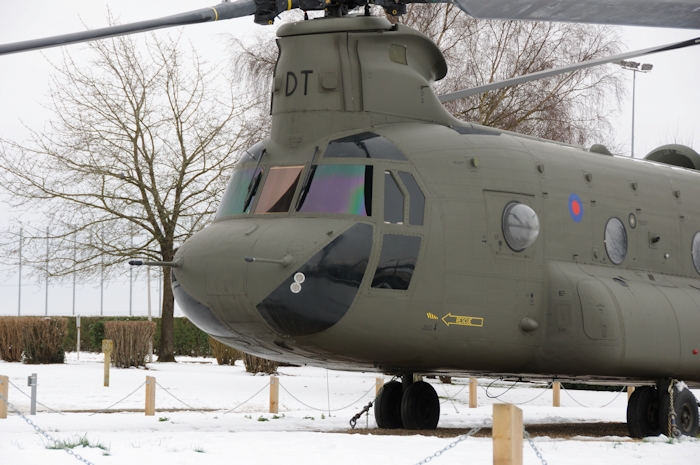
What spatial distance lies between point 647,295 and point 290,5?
21.3 feet

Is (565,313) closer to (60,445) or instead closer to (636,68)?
(60,445)

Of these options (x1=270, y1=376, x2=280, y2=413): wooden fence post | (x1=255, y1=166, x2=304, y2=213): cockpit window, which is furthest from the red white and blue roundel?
(x1=270, y1=376, x2=280, y2=413): wooden fence post

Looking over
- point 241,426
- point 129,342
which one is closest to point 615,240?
point 241,426

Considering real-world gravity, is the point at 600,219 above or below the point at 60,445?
above

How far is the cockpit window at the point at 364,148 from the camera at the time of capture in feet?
39.3

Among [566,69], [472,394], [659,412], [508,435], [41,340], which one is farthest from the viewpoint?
[41,340]

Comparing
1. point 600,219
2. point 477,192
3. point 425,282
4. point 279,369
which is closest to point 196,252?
point 425,282

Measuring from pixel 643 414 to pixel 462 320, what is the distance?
12.4ft

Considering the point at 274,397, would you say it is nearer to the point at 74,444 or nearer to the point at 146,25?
the point at 74,444

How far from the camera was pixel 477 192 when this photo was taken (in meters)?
Answer: 12.4

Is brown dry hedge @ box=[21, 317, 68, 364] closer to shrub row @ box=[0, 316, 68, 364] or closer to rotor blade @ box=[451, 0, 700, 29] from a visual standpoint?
shrub row @ box=[0, 316, 68, 364]

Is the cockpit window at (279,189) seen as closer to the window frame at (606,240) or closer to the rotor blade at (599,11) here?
the rotor blade at (599,11)

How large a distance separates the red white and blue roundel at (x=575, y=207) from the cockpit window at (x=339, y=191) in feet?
10.7

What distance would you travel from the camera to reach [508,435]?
7613 mm
